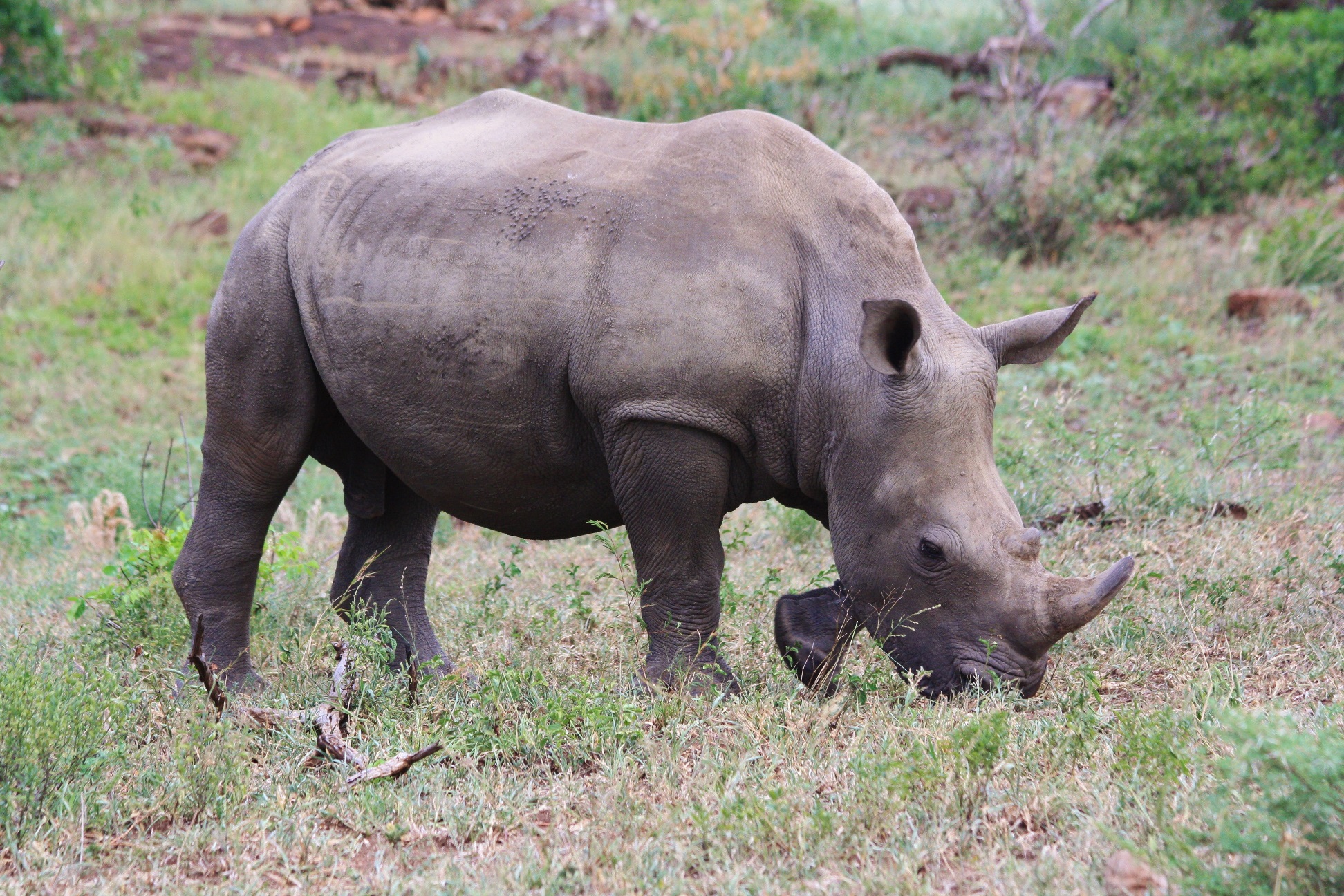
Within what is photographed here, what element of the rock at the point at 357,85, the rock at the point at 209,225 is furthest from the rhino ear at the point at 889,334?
the rock at the point at 357,85

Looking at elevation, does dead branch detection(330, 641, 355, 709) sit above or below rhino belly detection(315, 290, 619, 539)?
below

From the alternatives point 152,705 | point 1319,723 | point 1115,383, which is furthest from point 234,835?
point 1115,383

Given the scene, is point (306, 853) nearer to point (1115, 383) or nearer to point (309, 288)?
point (309, 288)

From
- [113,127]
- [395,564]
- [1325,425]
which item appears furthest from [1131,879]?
[113,127]

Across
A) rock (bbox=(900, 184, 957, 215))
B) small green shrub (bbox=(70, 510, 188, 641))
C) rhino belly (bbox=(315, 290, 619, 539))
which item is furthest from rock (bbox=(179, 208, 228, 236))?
rhino belly (bbox=(315, 290, 619, 539))

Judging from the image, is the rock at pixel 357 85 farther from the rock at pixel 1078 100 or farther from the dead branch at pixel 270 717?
the dead branch at pixel 270 717

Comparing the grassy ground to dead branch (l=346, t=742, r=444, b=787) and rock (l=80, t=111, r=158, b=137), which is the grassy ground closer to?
dead branch (l=346, t=742, r=444, b=787)

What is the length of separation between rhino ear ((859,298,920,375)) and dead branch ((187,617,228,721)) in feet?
6.78

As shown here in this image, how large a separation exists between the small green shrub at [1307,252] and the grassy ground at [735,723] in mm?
1677

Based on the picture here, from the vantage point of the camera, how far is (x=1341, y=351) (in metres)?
8.92

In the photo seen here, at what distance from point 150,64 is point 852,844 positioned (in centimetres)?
1671

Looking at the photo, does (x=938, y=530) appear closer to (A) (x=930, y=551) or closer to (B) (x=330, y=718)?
(A) (x=930, y=551)

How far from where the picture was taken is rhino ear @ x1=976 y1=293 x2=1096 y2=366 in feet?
14.1

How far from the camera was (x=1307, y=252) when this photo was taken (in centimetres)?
1020
